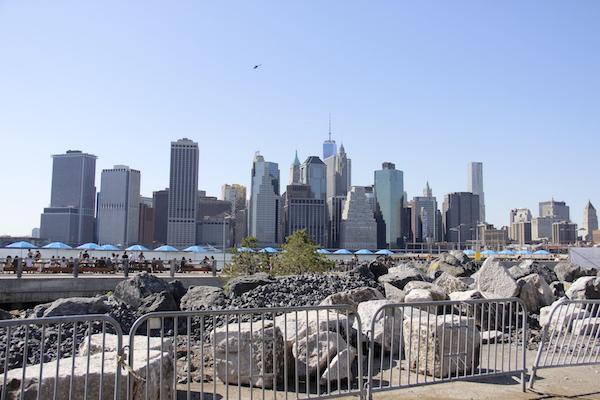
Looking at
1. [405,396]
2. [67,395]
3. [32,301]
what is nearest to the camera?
[67,395]

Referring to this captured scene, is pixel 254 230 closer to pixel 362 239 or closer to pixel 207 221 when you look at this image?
pixel 207 221

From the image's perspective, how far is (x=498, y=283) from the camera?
13.4 meters

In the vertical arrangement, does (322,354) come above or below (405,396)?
above

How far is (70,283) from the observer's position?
24.7 m

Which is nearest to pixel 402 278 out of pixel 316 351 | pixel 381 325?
pixel 381 325

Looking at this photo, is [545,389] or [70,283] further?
[70,283]

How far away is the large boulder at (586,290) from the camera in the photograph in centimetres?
1543

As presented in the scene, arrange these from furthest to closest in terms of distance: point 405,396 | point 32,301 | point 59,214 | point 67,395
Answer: point 59,214 < point 32,301 < point 405,396 < point 67,395

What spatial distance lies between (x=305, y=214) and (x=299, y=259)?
16335 cm

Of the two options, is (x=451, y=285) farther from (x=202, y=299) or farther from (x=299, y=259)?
(x=299, y=259)

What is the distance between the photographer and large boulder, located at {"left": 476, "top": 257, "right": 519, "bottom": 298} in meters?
13.3

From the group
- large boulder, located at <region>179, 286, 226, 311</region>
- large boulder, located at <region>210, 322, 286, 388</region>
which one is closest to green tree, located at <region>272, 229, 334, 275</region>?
large boulder, located at <region>179, 286, 226, 311</region>

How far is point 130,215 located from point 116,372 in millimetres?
200806

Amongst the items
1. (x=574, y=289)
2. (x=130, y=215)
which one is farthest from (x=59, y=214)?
(x=574, y=289)
